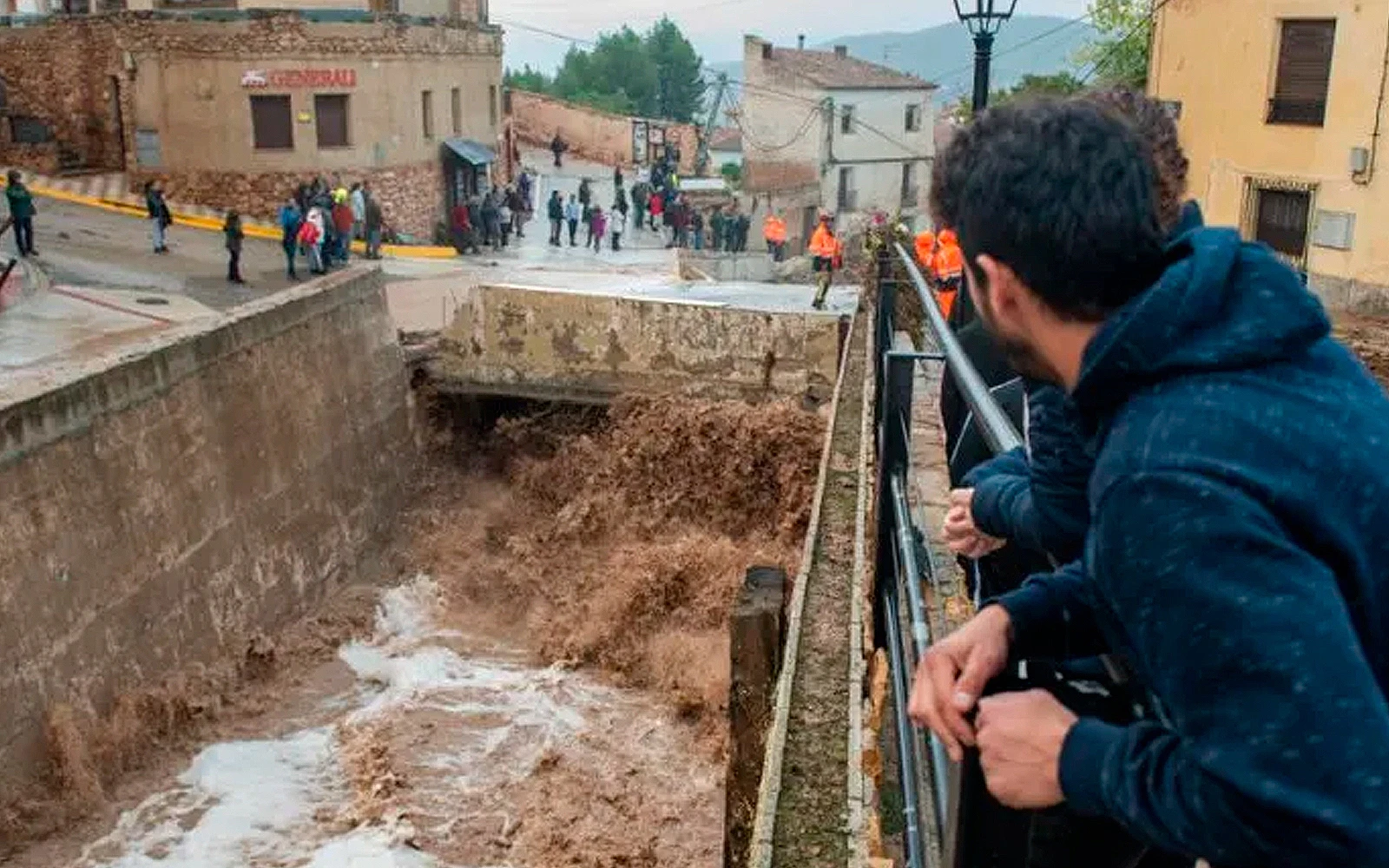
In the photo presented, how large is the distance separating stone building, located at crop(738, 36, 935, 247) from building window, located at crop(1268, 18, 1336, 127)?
22.9 m

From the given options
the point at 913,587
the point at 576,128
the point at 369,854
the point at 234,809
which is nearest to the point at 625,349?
the point at 234,809

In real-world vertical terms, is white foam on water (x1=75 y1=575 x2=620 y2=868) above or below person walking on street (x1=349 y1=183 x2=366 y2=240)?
below

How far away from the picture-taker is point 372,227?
2403 centimetres

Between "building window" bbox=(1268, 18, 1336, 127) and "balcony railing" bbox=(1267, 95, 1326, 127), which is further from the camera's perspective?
"balcony railing" bbox=(1267, 95, 1326, 127)

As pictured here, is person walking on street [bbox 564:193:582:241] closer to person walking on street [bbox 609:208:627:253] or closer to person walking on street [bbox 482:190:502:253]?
person walking on street [bbox 609:208:627:253]

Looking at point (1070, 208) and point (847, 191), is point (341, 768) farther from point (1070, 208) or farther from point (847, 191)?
point (847, 191)

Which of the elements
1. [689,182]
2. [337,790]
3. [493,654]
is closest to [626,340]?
[493,654]

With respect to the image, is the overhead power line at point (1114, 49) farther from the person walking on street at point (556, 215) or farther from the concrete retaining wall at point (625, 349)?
the concrete retaining wall at point (625, 349)

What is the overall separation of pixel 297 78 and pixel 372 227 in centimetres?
426

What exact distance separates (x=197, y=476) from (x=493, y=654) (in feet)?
12.9

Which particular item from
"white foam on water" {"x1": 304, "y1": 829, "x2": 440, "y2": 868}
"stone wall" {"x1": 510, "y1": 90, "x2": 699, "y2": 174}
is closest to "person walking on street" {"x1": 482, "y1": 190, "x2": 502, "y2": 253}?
"stone wall" {"x1": 510, "y1": 90, "x2": 699, "y2": 174}

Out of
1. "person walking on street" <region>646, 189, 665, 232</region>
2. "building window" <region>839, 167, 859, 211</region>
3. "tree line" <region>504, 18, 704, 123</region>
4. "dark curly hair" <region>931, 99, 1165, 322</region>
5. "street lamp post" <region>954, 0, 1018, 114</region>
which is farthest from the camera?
"tree line" <region>504, 18, 704, 123</region>

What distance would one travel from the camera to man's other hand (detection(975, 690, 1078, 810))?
4.16ft

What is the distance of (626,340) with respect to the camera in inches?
688
